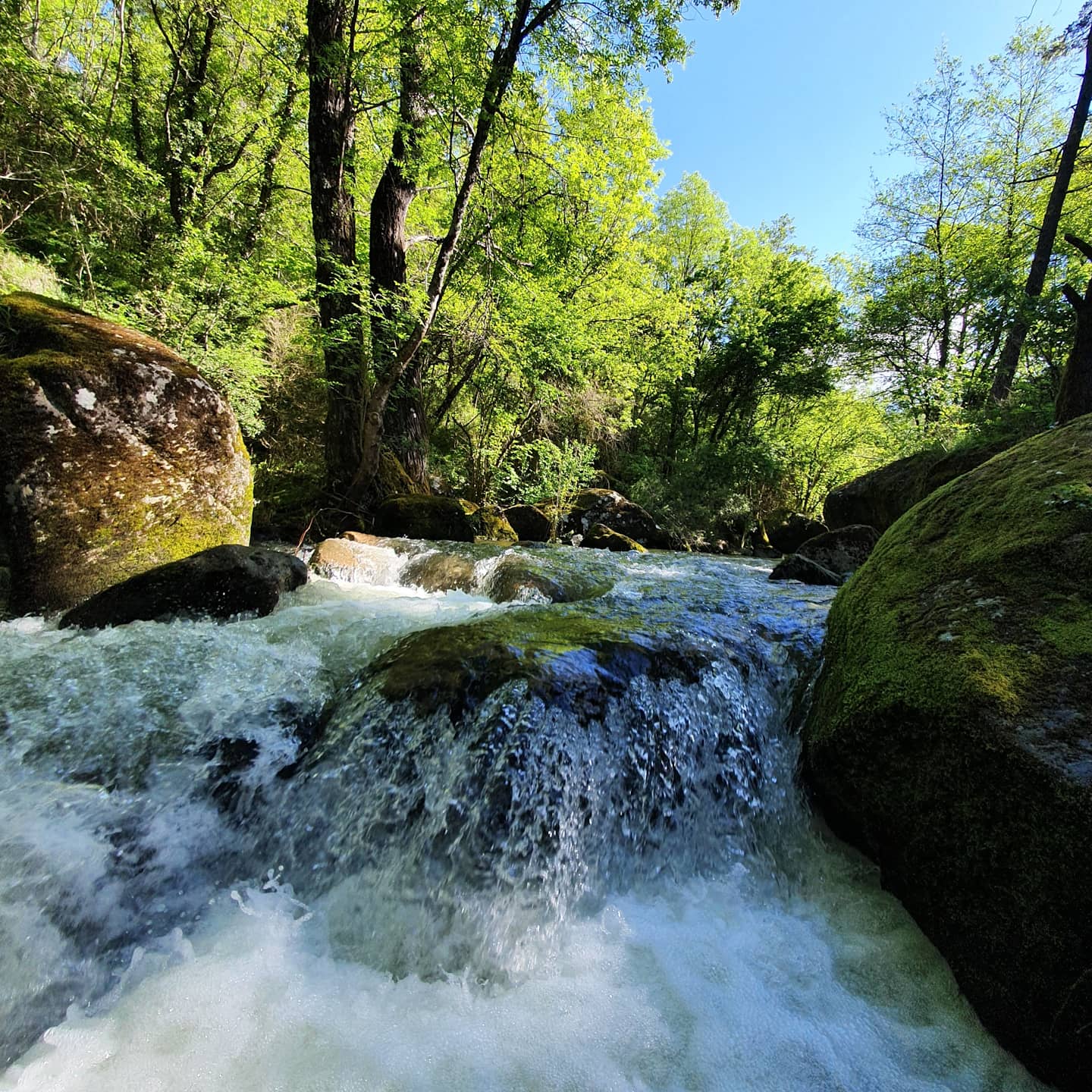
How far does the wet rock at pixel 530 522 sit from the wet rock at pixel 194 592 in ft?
24.1

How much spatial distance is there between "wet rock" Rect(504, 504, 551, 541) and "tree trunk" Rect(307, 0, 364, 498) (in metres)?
4.09

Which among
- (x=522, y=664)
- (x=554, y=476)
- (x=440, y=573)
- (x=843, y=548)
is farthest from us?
(x=554, y=476)

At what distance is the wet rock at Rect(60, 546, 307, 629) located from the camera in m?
3.46

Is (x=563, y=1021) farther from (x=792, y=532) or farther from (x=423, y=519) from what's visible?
(x=792, y=532)

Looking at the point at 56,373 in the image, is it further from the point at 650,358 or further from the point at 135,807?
the point at 650,358

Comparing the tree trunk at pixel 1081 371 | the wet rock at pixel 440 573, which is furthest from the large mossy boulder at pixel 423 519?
the tree trunk at pixel 1081 371

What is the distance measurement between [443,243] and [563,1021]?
789cm

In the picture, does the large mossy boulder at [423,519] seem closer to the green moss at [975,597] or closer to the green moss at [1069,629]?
the green moss at [975,597]

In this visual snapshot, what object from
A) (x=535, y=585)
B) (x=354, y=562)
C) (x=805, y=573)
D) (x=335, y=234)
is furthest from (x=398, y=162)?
(x=805, y=573)

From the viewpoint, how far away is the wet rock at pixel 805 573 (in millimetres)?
6461

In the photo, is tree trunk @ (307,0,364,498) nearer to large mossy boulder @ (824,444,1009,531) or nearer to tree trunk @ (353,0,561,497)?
tree trunk @ (353,0,561,497)

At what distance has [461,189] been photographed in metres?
6.36

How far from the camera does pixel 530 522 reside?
11289 millimetres

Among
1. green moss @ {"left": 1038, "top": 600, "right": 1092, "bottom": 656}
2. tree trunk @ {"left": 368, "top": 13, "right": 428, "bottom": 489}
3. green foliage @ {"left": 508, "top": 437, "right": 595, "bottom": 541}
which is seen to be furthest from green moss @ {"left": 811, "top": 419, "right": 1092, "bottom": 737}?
green foliage @ {"left": 508, "top": 437, "right": 595, "bottom": 541}
